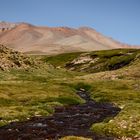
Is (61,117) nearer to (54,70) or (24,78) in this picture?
(24,78)

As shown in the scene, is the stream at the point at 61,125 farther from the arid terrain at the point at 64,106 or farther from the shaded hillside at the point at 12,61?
the shaded hillside at the point at 12,61

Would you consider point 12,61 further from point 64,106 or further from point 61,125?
point 61,125

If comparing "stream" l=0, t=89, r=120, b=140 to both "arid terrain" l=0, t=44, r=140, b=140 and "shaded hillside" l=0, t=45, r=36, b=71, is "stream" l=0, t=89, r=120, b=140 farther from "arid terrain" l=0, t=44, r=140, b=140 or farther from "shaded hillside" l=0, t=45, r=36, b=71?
"shaded hillside" l=0, t=45, r=36, b=71

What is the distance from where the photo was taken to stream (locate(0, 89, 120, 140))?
4378 centimetres

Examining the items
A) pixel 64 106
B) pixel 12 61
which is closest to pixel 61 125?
pixel 64 106

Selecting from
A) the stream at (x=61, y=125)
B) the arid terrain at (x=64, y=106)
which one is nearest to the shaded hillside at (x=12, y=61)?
the arid terrain at (x=64, y=106)

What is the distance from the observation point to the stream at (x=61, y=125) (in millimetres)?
43781

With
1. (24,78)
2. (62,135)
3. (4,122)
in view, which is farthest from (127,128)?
(24,78)

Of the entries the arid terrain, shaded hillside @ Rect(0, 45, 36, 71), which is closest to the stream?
the arid terrain

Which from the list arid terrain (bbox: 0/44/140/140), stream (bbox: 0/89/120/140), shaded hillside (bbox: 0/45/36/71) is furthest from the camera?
shaded hillside (bbox: 0/45/36/71)

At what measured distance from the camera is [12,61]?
125625 mm

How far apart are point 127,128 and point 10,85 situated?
47.0m

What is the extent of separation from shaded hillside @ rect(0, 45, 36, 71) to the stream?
52504 millimetres

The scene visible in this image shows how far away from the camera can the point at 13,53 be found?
136m
